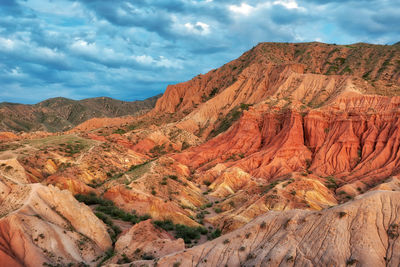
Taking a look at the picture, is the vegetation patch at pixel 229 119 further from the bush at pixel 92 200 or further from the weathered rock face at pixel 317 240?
the weathered rock face at pixel 317 240

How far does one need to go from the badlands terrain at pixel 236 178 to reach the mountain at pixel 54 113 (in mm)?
49157

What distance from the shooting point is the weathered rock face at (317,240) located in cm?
1100

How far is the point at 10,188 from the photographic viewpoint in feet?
65.9

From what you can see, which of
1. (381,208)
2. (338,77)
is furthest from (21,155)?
(338,77)

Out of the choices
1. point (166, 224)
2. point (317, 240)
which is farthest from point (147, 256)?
point (166, 224)

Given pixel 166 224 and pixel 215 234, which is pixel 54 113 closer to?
pixel 166 224

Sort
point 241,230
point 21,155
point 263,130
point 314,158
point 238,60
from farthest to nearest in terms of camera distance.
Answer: point 238,60 < point 263,130 < point 314,158 < point 21,155 < point 241,230

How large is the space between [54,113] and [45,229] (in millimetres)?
158910

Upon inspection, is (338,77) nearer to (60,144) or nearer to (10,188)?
(60,144)

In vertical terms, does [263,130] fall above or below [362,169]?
above

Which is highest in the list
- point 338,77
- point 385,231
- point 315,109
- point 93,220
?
point 338,77

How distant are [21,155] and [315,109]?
4778cm

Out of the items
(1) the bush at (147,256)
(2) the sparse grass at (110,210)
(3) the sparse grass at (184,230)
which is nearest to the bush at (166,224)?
(3) the sparse grass at (184,230)

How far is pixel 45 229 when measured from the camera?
56.5 feet
